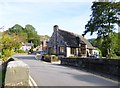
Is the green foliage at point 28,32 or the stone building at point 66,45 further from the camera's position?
the green foliage at point 28,32

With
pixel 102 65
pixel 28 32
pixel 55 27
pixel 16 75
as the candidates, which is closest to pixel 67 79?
pixel 102 65

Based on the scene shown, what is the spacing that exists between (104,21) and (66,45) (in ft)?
53.3

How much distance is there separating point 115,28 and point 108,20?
2.07 meters

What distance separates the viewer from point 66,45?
67.1 m

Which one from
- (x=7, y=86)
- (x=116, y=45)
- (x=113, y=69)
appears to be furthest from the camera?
(x=116, y=45)

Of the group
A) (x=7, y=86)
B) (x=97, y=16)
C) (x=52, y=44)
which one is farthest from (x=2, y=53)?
(x=7, y=86)

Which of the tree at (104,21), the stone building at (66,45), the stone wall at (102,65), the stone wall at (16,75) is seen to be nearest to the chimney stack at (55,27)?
the stone building at (66,45)

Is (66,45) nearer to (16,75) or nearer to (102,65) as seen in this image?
(102,65)

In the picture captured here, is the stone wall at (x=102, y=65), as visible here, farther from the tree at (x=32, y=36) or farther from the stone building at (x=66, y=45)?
the tree at (x=32, y=36)

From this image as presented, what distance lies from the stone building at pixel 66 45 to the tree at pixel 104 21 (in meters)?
14.8

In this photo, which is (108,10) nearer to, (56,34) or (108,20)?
(108,20)

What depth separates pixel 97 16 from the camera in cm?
5362

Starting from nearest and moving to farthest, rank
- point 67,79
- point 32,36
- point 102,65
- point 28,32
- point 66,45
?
point 67,79 → point 102,65 → point 66,45 → point 32,36 → point 28,32

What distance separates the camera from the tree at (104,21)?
51938 millimetres
